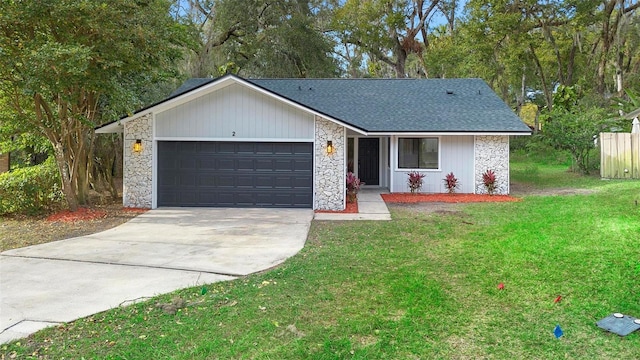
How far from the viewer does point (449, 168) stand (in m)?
15.0

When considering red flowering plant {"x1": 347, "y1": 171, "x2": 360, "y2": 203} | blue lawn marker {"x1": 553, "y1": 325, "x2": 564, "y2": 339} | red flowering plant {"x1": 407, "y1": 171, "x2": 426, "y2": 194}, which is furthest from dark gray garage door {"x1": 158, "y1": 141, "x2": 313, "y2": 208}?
blue lawn marker {"x1": 553, "y1": 325, "x2": 564, "y2": 339}

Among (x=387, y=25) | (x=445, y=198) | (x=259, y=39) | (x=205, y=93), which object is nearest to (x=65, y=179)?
(x=205, y=93)

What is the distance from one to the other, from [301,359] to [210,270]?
2843 millimetres

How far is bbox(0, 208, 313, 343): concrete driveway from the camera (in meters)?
4.77

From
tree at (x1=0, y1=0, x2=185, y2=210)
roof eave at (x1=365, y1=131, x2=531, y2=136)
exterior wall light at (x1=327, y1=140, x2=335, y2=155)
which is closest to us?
tree at (x1=0, y1=0, x2=185, y2=210)

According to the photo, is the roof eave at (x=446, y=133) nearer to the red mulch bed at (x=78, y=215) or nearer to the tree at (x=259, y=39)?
the red mulch bed at (x=78, y=215)

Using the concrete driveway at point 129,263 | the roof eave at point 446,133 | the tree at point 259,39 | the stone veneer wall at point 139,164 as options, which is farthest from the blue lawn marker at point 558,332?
the tree at point 259,39

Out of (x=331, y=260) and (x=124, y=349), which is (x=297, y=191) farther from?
(x=124, y=349)

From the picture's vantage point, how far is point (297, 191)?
39.7 ft

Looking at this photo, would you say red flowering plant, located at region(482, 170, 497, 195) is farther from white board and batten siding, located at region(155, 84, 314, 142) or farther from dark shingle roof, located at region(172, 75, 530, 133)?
white board and batten siding, located at region(155, 84, 314, 142)

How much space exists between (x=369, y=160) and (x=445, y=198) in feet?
13.1

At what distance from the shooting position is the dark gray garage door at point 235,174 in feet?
39.7

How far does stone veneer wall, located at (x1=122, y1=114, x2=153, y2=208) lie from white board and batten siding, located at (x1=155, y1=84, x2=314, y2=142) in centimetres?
30

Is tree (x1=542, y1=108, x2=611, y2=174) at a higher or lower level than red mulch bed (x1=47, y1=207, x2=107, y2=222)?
higher
